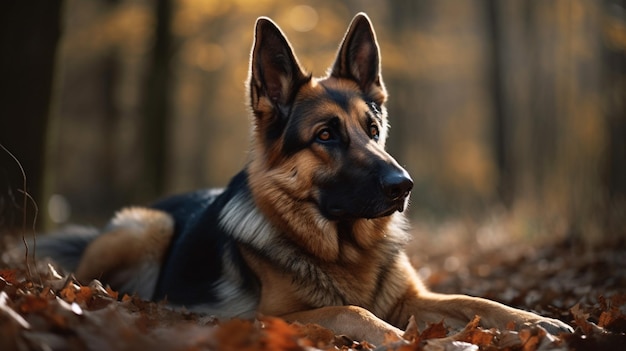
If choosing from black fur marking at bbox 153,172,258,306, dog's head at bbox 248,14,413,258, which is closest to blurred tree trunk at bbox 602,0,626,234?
dog's head at bbox 248,14,413,258

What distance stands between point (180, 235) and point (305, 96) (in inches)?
71.2

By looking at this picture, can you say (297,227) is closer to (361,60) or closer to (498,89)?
(361,60)

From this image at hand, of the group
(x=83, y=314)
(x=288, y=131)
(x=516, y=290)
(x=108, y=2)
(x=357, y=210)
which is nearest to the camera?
(x=83, y=314)

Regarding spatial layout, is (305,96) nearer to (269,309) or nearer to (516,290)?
(269,309)

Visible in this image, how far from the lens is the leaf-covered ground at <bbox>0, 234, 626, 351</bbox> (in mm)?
2543

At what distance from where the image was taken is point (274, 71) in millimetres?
A: 4578

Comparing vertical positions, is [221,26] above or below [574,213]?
above

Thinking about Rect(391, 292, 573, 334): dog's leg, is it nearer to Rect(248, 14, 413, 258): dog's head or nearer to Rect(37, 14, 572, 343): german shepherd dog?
Rect(37, 14, 572, 343): german shepherd dog

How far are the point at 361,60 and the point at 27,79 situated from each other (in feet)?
15.1

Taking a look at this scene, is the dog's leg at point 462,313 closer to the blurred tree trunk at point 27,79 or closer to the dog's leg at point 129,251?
the dog's leg at point 129,251

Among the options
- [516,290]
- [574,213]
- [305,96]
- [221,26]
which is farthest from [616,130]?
[221,26]

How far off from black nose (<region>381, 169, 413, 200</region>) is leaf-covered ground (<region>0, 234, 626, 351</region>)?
856mm

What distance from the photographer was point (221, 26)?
53.5ft

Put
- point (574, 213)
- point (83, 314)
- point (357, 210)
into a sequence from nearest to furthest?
point (83, 314) → point (357, 210) → point (574, 213)
